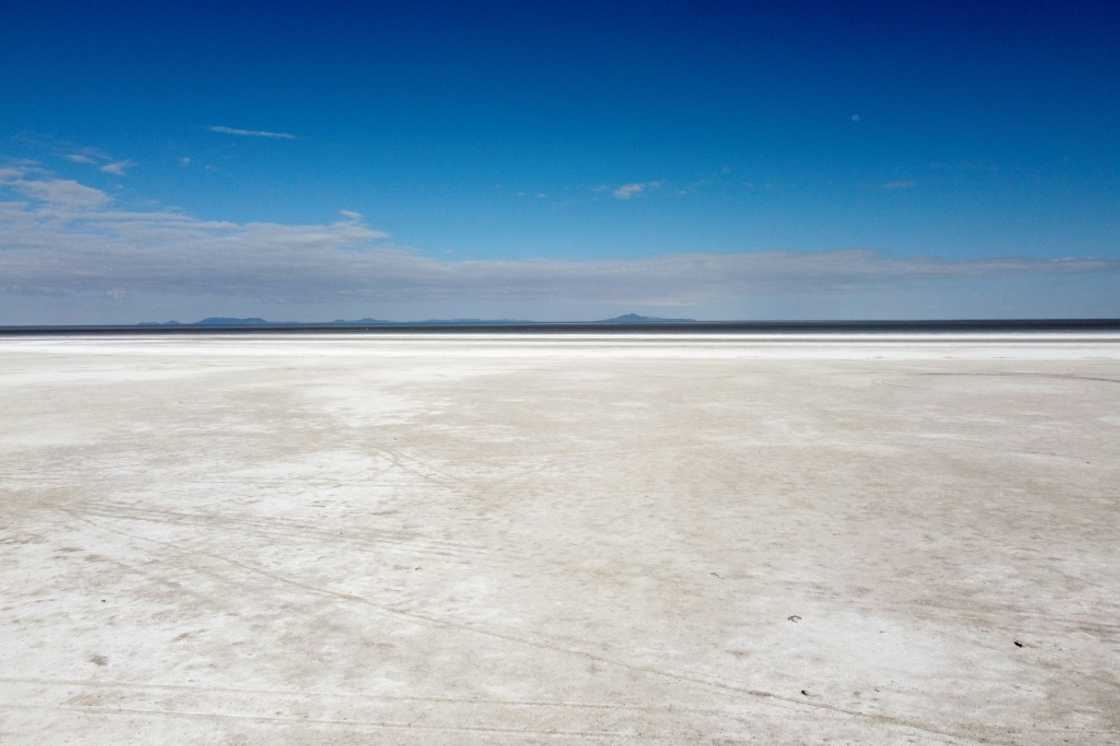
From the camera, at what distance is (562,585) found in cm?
482

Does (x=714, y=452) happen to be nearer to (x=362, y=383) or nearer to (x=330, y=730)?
(x=330, y=730)

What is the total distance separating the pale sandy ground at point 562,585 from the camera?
330 cm

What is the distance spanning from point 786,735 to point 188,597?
3.59 meters

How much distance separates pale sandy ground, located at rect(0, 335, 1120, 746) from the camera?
3.30m

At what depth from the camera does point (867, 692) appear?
3.44 meters

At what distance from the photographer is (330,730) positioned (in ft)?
10.4

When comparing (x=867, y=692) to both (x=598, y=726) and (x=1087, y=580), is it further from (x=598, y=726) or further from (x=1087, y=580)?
(x=1087, y=580)

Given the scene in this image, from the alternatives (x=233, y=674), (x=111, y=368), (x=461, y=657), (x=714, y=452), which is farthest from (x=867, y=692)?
(x=111, y=368)

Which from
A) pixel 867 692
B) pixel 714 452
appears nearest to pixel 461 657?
pixel 867 692

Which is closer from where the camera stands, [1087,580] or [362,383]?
[1087,580]

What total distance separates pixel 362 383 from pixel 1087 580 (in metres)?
A: 16.6

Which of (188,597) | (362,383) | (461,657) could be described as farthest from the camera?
(362,383)

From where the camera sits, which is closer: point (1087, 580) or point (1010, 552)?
point (1087, 580)

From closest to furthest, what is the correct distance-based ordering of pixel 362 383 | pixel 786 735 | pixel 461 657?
pixel 786 735
pixel 461 657
pixel 362 383
